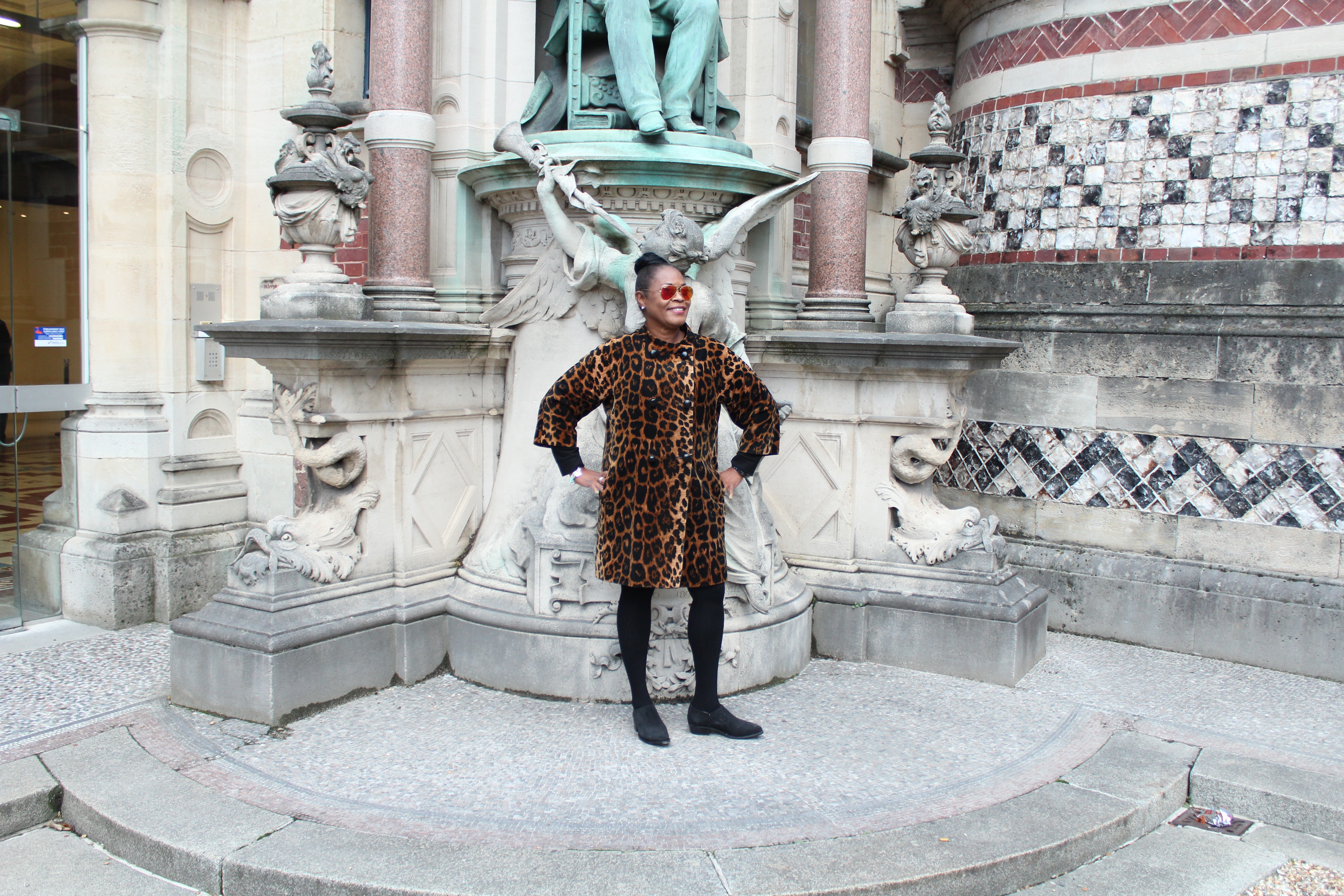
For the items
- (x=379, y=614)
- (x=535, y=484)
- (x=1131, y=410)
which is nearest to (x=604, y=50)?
Answer: (x=535, y=484)

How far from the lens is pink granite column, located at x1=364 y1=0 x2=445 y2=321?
504 centimetres

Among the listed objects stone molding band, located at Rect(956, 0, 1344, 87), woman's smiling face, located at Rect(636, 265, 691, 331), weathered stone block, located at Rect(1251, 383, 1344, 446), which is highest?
stone molding band, located at Rect(956, 0, 1344, 87)

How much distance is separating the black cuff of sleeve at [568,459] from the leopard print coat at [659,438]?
27 mm

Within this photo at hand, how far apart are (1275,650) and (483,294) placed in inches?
164

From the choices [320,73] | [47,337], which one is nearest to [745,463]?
[320,73]

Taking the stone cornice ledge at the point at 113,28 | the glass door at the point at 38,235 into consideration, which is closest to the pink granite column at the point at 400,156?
the stone cornice ledge at the point at 113,28

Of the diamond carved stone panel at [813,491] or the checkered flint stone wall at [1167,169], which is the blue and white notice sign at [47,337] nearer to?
the diamond carved stone panel at [813,491]

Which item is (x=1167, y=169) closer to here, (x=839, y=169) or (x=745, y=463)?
(x=839, y=169)

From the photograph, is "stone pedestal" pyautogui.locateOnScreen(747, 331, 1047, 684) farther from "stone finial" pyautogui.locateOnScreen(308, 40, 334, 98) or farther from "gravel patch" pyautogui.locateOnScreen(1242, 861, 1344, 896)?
"stone finial" pyautogui.locateOnScreen(308, 40, 334, 98)

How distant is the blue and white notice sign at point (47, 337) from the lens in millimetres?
5727

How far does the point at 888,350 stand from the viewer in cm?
508

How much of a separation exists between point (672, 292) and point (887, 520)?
192cm

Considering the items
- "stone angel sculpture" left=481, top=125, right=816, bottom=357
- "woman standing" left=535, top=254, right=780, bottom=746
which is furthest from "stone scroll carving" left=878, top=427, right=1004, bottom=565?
"woman standing" left=535, top=254, right=780, bottom=746

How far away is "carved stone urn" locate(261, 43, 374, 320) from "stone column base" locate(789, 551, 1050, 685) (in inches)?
101
